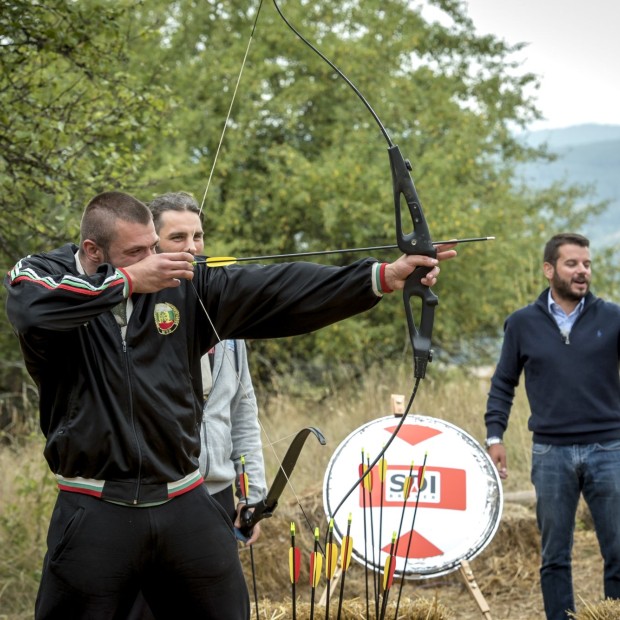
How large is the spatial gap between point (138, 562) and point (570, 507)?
6.87 feet

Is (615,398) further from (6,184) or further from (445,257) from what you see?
(6,184)

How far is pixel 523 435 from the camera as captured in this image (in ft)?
20.9

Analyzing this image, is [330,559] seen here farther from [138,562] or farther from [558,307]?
[558,307]

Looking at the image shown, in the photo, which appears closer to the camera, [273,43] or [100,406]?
[100,406]

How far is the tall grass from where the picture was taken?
520 centimetres

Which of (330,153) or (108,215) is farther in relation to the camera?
(330,153)

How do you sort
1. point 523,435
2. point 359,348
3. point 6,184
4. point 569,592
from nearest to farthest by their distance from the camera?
point 569,592 → point 6,184 → point 523,435 → point 359,348

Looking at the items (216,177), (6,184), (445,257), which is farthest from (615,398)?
(216,177)

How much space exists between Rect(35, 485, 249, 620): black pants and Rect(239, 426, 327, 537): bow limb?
22.1 inches

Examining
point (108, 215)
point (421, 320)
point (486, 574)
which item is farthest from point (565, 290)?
point (108, 215)

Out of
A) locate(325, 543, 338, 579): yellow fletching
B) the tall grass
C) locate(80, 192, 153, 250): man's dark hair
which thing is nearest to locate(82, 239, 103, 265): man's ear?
locate(80, 192, 153, 250): man's dark hair

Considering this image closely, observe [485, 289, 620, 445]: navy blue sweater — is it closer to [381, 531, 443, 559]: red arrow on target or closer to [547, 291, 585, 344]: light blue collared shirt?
[547, 291, 585, 344]: light blue collared shirt

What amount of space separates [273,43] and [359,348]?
3.91 m

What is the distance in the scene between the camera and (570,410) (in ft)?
12.6
